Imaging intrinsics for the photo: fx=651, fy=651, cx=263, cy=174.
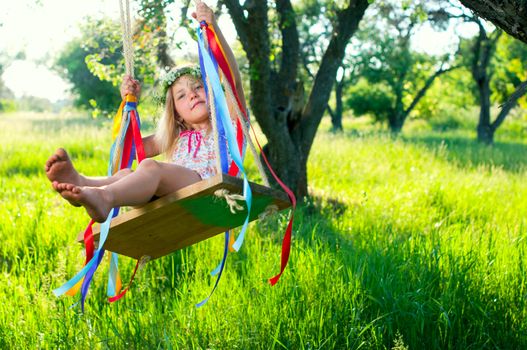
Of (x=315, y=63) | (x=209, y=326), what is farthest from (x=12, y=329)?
(x=315, y=63)

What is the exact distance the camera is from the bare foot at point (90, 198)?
2225mm

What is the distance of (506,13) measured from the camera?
2670mm

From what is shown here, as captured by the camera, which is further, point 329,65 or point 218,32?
point 329,65

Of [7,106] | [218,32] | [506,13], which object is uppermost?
[506,13]

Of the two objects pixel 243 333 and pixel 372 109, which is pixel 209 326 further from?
pixel 372 109

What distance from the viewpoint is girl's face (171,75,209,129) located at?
321 cm

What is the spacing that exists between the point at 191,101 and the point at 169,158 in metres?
0.33

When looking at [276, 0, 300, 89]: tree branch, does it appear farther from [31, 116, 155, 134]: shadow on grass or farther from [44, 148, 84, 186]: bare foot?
[44, 148, 84, 186]: bare foot

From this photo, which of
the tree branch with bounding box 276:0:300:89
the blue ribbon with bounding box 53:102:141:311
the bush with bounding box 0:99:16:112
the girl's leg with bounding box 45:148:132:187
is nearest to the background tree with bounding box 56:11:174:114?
the tree branch with bounding box 276:0:300:89

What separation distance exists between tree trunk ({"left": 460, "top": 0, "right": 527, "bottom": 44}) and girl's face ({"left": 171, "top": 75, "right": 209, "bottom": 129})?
1305 millimetres

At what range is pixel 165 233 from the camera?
2822 mm

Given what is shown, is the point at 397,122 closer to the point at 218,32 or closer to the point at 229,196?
the point at 218,32

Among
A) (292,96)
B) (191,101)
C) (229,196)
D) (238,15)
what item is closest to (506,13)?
(229,196)

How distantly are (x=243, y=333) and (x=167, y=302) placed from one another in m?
0.72
